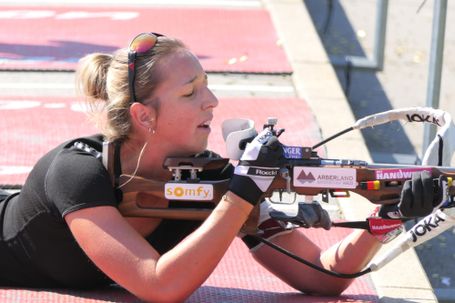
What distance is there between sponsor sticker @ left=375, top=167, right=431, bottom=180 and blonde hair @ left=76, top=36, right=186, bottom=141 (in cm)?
75

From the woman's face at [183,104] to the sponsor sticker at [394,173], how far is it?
1.89 feet

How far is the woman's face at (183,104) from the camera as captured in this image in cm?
348

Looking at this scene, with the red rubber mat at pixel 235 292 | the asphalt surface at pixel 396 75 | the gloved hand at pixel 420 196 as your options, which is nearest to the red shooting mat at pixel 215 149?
the red rubber mat at pixel 235 292

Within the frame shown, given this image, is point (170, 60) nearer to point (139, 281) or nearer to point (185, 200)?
point (185, 200)

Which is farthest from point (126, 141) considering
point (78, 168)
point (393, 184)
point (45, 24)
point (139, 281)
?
point (45, 24)

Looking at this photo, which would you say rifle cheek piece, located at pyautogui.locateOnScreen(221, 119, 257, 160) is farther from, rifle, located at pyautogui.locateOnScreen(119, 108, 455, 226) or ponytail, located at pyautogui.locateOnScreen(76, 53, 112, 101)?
A: ponytail, located at pyautogui.locateOnScreen(76, 53, 112, 101)

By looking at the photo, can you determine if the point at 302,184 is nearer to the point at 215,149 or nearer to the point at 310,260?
the point at 310,260

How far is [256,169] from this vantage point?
10.8 ft

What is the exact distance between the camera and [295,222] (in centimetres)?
353

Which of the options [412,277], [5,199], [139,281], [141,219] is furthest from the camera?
[412,277]

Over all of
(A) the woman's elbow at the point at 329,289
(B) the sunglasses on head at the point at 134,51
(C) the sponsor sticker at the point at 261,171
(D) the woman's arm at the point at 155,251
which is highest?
(B) the sunglasses on head at the point at 134,51

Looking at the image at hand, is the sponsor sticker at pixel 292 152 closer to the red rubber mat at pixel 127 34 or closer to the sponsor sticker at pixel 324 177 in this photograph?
the sponsor sticker at pixel 324 177

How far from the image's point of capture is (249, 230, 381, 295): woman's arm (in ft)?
12.4

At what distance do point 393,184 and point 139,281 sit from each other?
2.86ft
